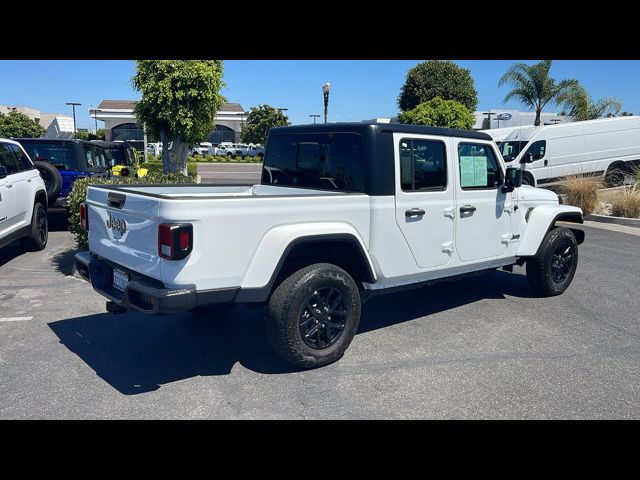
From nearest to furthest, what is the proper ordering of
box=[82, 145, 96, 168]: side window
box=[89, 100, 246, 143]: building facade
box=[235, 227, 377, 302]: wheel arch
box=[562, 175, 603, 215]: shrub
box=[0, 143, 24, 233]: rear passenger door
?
box=[235, 227, 377, 302]: wheel arch < box=[0, 143, 24, 233]: rear passenger door < box=[82, 145, 96, 168]: side window < box=[562, 175, 603, 215]: shrub < box=[89, 100, 246, 143]: building facade

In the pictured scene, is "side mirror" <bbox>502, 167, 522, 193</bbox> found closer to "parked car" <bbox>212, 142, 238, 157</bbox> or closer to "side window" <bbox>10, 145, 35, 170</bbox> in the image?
"side window" <bbox>10, 145, 35, 170</bbox>

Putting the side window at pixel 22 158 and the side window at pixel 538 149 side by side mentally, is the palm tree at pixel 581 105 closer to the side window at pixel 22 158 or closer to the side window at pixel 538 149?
the side window at pixel 538 149

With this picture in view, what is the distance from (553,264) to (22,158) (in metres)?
7.99

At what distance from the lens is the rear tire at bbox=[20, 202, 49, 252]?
808cm

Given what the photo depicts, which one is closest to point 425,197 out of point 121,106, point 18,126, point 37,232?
point 37,232

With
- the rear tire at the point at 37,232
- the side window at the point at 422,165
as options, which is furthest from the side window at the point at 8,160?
the side window at the point at 422,165

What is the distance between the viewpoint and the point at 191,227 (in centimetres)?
332

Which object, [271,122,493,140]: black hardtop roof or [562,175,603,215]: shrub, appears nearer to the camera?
[271,122,493,140]: black hardtop roof

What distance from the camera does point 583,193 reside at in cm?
1351

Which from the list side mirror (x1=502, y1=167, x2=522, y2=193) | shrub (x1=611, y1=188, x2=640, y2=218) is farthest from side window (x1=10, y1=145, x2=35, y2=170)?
shrub (x1=611, y1=188, x2=640, y2=218)

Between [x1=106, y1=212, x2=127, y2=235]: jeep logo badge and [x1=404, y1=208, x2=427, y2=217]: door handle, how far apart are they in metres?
2.33

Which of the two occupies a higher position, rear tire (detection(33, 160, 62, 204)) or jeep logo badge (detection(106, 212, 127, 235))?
rear tire (detection(33, 160, 62, 204))

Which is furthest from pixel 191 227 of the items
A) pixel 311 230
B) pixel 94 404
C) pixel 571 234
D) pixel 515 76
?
pixel 515 76

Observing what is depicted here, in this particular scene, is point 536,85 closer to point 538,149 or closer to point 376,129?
point 538,149
